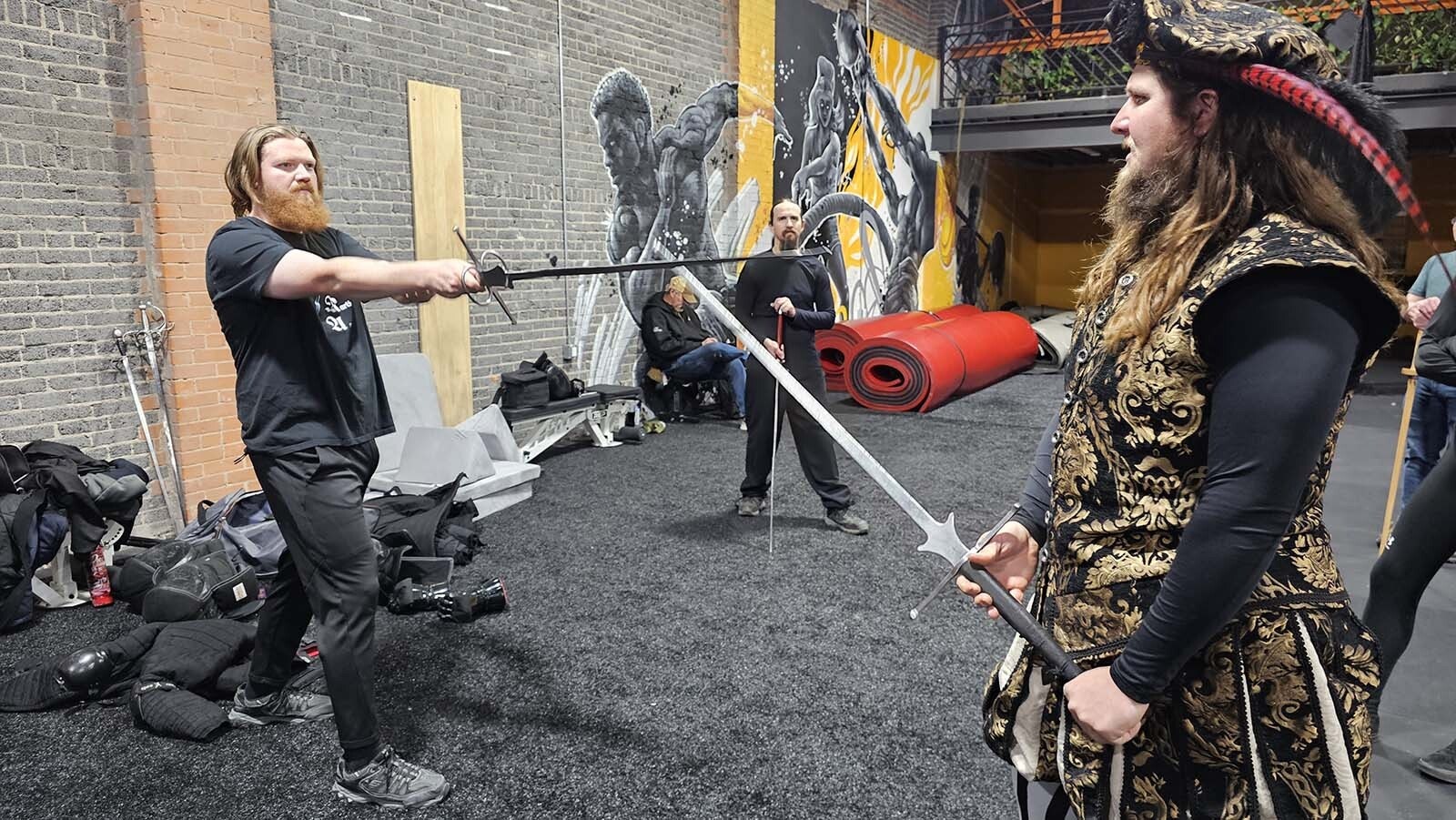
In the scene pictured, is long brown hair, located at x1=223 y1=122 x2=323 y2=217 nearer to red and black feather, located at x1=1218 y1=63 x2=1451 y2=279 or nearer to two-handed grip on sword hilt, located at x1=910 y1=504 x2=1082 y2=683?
two-handed grip on sword hilt, located at x1=910 y1=504 x2=1082 y2=683

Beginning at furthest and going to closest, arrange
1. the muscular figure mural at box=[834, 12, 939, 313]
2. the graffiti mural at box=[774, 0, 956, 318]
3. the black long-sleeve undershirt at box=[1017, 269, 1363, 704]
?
the muscular figure mural at box=[834, 12, 939, 313] → the graffiti mural at box=[774, 0, 956, 318] → the black long-sleeve undershirt at box=[1017, 269, 1363, 704]

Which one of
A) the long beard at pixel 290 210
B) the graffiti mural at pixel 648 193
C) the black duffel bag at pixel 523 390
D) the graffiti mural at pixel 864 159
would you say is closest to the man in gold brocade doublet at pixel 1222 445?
the long beard at pixel 290 210

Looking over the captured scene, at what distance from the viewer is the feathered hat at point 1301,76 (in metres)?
0.84

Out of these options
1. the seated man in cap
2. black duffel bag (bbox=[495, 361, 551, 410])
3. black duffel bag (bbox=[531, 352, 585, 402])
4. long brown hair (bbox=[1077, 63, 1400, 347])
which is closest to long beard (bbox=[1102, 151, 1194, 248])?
long brown hair (bbox=[1077, 63, 1400, 347])

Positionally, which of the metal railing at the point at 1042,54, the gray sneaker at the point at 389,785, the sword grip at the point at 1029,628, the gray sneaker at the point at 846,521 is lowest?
the gray sneaker at the point at 389,785

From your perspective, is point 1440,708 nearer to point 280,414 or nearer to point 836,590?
point 836,590

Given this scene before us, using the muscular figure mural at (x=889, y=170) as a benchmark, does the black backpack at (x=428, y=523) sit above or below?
below

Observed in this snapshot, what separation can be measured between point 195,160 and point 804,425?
3.00 meters

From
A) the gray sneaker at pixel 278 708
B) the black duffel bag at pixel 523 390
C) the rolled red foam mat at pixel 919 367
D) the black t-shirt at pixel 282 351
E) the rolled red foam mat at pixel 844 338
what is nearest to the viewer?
the black t-shirt at pixel 282 351

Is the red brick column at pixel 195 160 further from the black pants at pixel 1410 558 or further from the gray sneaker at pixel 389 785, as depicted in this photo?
the black pants at pixel 1410 558

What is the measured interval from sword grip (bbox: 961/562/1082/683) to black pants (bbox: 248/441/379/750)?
1.53 meters

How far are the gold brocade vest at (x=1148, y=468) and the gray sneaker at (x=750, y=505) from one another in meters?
3.33

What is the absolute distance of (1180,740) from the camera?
3.15ft

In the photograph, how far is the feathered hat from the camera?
0.84 m
